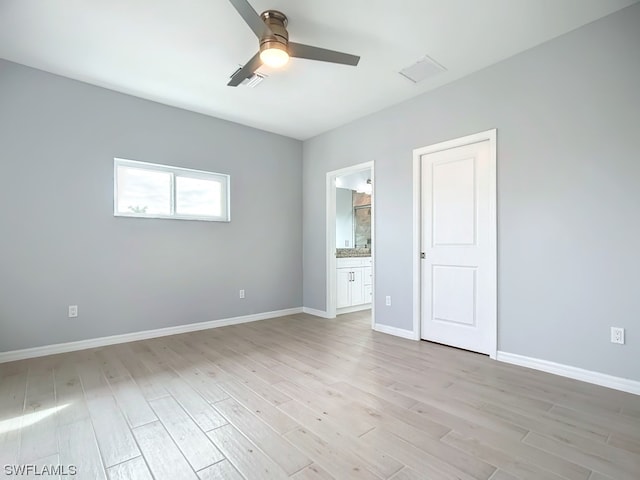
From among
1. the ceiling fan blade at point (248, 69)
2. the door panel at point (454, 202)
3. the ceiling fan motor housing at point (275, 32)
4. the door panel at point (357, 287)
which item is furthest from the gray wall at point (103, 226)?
the door panel at point (454, 202)

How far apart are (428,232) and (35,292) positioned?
4.10m

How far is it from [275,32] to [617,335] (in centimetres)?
336

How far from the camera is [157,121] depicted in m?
3.76

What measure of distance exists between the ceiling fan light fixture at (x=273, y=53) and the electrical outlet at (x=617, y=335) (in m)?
3.15

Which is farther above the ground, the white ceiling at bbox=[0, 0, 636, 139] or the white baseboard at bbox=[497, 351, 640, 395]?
the white ceiling at bbox=[0, 0, 636, 139]

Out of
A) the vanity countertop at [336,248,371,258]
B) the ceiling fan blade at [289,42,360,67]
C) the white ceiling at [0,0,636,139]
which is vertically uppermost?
the white ceiling at [0,0,636,139]

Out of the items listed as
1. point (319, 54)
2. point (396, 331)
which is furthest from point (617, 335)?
point (319, 54)

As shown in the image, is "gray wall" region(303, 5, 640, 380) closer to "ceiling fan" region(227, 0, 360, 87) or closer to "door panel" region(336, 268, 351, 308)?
"ceiling fan" region(227, 0, 360, 87)

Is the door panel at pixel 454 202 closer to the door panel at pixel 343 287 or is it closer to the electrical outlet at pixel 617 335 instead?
the electrical outlet at pixel 617 335

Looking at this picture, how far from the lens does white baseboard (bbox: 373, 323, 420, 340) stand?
3.64 meters

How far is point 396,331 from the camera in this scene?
3797 mm

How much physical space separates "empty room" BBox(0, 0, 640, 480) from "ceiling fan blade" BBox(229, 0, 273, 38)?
0.05 feet

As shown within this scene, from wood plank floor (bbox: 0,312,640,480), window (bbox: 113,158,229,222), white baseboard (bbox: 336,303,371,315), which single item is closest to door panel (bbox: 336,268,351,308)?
white baseboard (bbox: 336,303,371,315)

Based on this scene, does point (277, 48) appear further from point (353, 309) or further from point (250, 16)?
point (353, 309)
